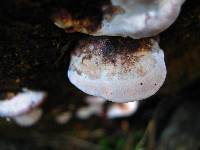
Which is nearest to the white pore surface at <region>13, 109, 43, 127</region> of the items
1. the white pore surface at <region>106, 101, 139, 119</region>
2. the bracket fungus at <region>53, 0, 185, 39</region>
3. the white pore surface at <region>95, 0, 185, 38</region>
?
the white pore surface at <region>106, 101, 139, 119</region>

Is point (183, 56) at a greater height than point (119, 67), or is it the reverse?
point (119, 67)

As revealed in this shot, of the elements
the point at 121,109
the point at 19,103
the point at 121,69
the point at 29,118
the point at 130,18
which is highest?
the point at 130,18

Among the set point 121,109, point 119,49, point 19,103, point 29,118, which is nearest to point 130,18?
point 119,49

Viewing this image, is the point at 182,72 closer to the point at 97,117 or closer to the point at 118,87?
the point at 97,117

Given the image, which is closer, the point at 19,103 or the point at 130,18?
the point at 130,18

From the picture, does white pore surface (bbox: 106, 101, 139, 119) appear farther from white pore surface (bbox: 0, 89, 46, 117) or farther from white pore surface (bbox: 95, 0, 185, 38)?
white pore surface (bbox: 95, 0, 185, 38)

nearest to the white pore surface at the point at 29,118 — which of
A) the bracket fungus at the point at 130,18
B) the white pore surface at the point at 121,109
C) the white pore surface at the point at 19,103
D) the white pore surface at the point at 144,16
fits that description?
the white pore surface at the point at 19,103

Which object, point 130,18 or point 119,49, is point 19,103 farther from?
point 130,18

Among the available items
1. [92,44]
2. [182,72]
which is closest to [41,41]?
[92,44]
